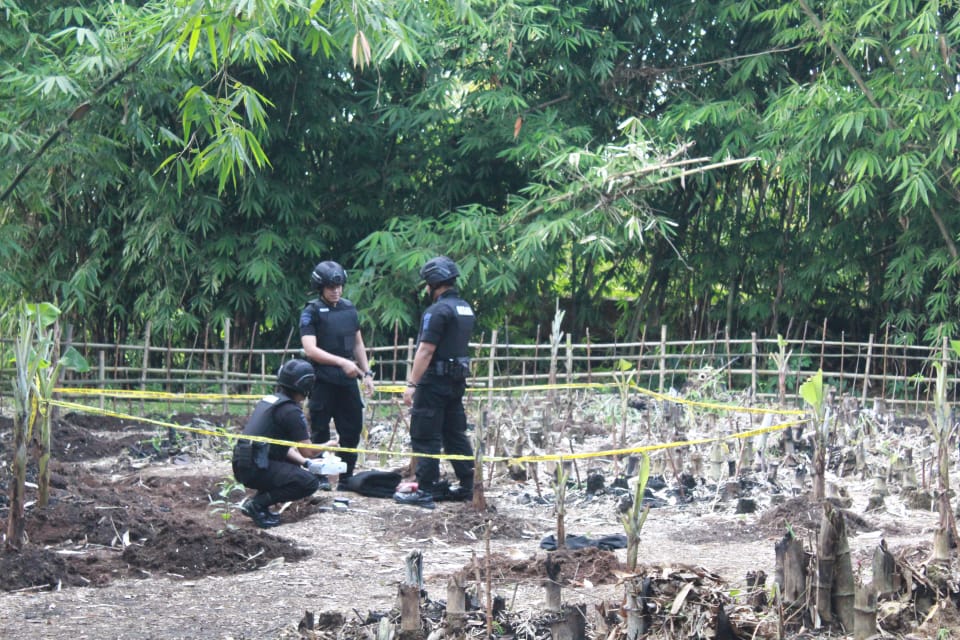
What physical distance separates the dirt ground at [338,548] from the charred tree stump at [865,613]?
28cm

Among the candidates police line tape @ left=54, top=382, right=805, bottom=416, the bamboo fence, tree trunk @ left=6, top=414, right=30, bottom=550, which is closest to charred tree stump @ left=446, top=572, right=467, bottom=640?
tree trunk @ left=6, top=414, right=30, bottom=550

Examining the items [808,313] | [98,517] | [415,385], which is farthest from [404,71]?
[98,517]

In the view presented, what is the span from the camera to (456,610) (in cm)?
317

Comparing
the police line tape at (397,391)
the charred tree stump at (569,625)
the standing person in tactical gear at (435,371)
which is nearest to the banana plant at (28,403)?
the police line tape at (397,391)

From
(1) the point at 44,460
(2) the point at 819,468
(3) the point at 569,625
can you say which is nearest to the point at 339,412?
(1) the point at 44,460

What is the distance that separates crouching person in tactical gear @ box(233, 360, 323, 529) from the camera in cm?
513

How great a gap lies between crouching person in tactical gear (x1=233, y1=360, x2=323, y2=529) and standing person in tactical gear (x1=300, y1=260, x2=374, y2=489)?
0.75m

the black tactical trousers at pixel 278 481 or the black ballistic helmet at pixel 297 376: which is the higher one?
the black ballistic helmet at pixel 297 376

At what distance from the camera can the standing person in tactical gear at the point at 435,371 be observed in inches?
224

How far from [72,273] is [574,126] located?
4.80 m

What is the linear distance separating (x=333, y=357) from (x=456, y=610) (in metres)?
2.97

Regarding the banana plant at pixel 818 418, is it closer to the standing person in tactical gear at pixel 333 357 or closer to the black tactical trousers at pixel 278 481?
the black tactical trousers at pixel 278 481

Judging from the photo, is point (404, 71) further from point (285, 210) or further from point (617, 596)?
point (617, 596)

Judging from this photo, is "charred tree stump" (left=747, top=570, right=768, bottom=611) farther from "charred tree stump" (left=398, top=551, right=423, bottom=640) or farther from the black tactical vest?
the black tactical vest
